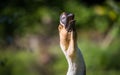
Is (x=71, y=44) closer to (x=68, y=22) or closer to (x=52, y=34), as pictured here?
(x=68, y=22)

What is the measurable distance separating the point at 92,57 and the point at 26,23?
315 cm

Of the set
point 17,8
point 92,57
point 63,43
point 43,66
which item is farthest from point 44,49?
point 63,43

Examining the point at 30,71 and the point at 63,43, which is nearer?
the point at 63,43

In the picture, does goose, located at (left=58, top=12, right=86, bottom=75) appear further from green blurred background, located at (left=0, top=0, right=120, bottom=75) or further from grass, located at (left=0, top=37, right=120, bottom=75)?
grass, located at (left=0, top=37, right=120, bottom=75)

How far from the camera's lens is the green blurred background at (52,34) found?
2987 mm

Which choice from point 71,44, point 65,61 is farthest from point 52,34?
point 71,44

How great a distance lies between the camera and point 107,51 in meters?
5.94

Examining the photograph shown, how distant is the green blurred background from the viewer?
299cm

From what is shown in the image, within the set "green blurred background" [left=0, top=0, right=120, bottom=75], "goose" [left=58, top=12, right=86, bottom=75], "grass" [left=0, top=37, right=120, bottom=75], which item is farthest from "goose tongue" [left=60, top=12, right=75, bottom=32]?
"grass" [left=0, top=37, right=120, bottom=75]

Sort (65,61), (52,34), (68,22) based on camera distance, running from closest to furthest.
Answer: (68,22) → (65,61) → (52,34)

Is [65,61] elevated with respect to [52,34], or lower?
lower

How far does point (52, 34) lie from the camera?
6.75 m

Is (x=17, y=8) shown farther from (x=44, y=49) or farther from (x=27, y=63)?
(x=44, y=49)

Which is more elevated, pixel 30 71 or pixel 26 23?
pixel 26 23
